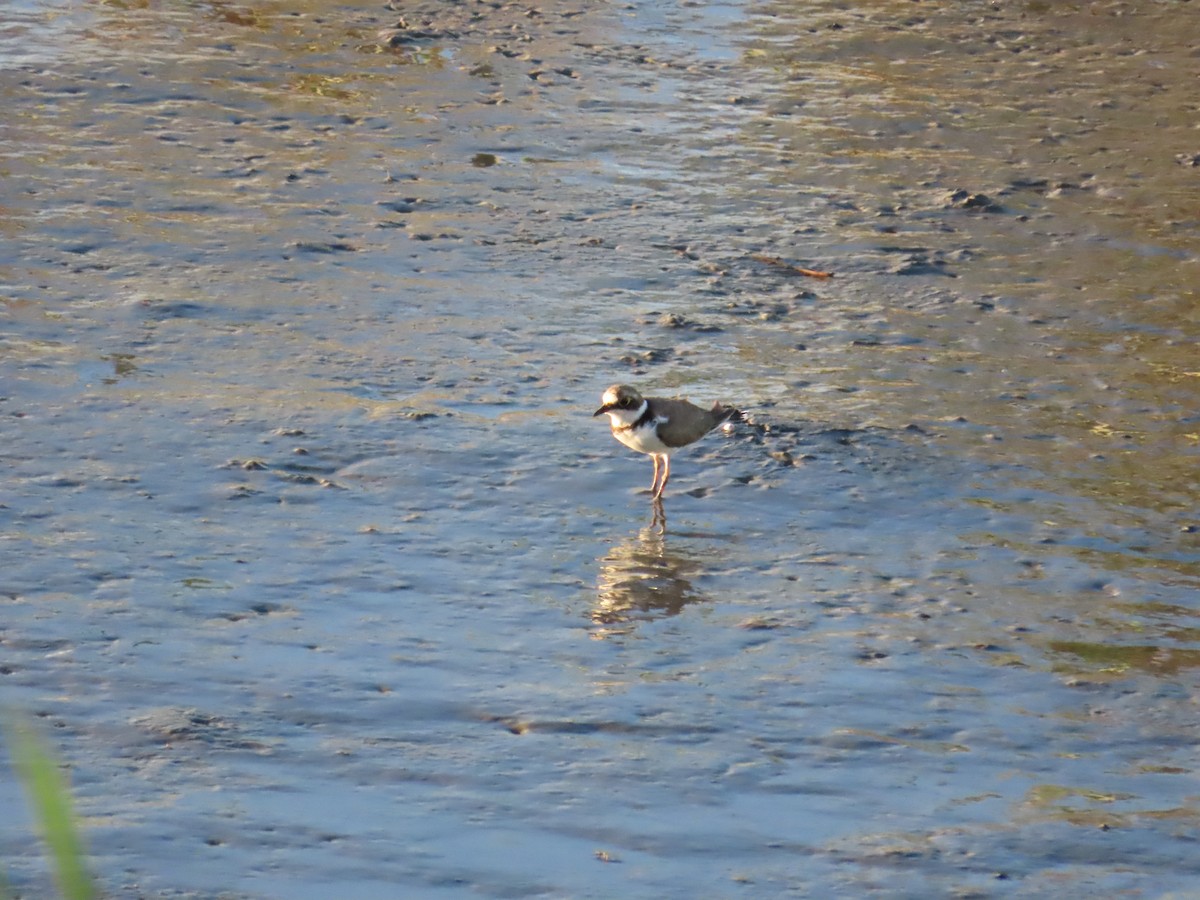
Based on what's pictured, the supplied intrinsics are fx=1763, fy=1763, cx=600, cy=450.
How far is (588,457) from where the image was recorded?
8.99 metres

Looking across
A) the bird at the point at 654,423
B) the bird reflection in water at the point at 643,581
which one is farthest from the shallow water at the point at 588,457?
the bird at the point at 654,423

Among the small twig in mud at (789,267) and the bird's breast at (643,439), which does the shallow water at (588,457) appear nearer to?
the small twig in mud at (789,267)

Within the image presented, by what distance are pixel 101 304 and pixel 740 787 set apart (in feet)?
18.8

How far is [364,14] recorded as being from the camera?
15.4 m

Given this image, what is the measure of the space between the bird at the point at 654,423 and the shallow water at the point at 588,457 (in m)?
0.30

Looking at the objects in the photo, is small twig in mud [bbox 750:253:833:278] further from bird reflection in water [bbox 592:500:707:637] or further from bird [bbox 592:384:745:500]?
bird reflection in water [bbox 592:500:707:637]

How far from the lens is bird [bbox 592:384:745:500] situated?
832cm

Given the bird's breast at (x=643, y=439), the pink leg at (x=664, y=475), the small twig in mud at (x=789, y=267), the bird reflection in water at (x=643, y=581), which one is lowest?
the bird reflection in water at (x=643, y=581)

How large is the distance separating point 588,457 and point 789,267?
115 inches

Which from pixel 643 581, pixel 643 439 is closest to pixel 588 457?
pixel 643 439

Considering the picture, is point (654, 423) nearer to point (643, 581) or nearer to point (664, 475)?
point (664, 475)

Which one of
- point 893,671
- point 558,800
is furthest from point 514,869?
point 893,671

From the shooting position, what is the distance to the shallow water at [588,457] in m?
6.05

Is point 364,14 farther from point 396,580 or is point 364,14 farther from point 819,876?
point 819,876
